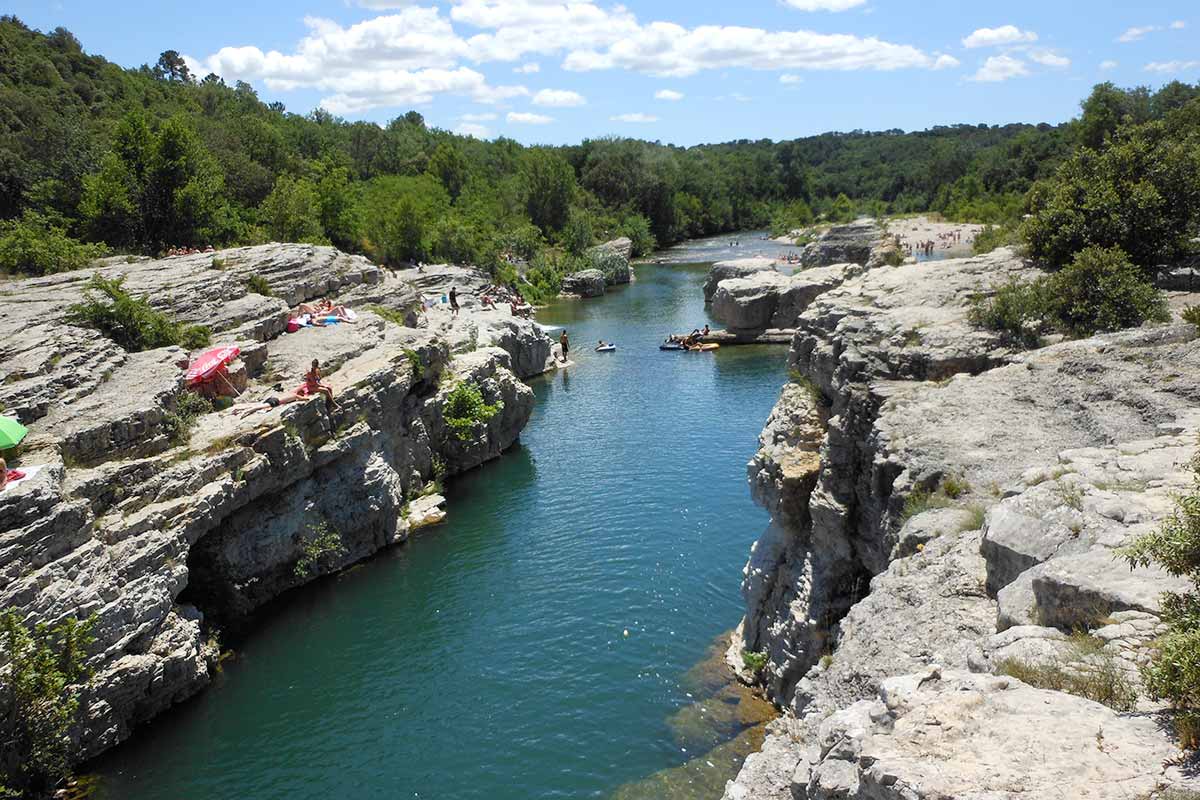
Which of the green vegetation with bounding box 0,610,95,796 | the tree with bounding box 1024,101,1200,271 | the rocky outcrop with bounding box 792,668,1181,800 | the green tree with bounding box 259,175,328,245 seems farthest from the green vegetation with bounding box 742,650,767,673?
the green tree with bounding box 259,175,328,245

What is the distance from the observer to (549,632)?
81.0 ft

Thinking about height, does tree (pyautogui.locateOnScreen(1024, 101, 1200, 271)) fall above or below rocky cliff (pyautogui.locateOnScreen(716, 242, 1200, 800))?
above

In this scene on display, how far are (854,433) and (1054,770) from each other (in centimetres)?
1273

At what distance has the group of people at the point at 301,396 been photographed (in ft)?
89.2

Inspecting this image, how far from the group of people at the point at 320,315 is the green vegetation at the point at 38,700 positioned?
19.3m

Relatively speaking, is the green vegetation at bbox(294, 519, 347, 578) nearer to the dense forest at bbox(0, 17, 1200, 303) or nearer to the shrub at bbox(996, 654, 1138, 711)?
the dense forest at bbox(0, 17, 1200, 303)

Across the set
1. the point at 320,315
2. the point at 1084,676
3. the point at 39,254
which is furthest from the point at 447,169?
the point at 1084,676

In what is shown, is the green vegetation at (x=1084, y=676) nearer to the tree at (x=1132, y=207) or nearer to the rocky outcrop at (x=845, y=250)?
the tree at (x=1132, y=207)

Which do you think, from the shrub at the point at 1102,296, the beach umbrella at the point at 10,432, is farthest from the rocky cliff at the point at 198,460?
the shrub at the point at 1102,296

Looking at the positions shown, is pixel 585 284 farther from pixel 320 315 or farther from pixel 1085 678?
pixel 1085 678

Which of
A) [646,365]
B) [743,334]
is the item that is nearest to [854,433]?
[646,365]

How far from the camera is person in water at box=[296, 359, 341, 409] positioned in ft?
92.4

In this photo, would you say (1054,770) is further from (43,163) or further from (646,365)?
(43,163)

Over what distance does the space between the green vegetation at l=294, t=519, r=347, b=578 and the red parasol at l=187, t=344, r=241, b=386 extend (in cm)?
629
